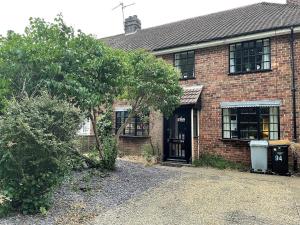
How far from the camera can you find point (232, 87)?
12055mm

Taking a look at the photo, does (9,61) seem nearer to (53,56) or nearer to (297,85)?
(53,56)

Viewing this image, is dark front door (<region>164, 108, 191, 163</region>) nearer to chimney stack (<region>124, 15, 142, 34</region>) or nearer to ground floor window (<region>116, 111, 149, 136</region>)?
ground floor window (<region>116, 111, 149, 136</region>)

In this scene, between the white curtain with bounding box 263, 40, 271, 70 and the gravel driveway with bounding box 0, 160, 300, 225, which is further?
the white curtain with bounding box 263, 40, 271, 70

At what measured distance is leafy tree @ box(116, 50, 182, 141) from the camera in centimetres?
945

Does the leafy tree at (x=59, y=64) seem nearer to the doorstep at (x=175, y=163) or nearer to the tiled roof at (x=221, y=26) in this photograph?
the doorstep at (x=175, y=163)

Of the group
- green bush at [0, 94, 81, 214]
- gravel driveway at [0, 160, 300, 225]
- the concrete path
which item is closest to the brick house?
gravel driveway at [0, 160, 300, 225]

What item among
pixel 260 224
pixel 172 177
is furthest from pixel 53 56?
pixel 260 224

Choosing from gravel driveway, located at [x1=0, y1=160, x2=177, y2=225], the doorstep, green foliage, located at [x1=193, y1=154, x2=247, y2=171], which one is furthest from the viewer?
the doorstep

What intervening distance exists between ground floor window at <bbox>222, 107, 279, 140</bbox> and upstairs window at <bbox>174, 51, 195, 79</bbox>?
8.08 feet

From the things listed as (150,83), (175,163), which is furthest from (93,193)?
(175,163)

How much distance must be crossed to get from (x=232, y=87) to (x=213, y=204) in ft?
21.9

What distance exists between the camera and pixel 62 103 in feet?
19.2

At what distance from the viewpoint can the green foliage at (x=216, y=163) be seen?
11.6 metres

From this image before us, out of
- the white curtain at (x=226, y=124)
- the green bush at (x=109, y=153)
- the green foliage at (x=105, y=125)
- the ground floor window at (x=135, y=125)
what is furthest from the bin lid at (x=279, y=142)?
the green foliage at (x=105, y=125)
